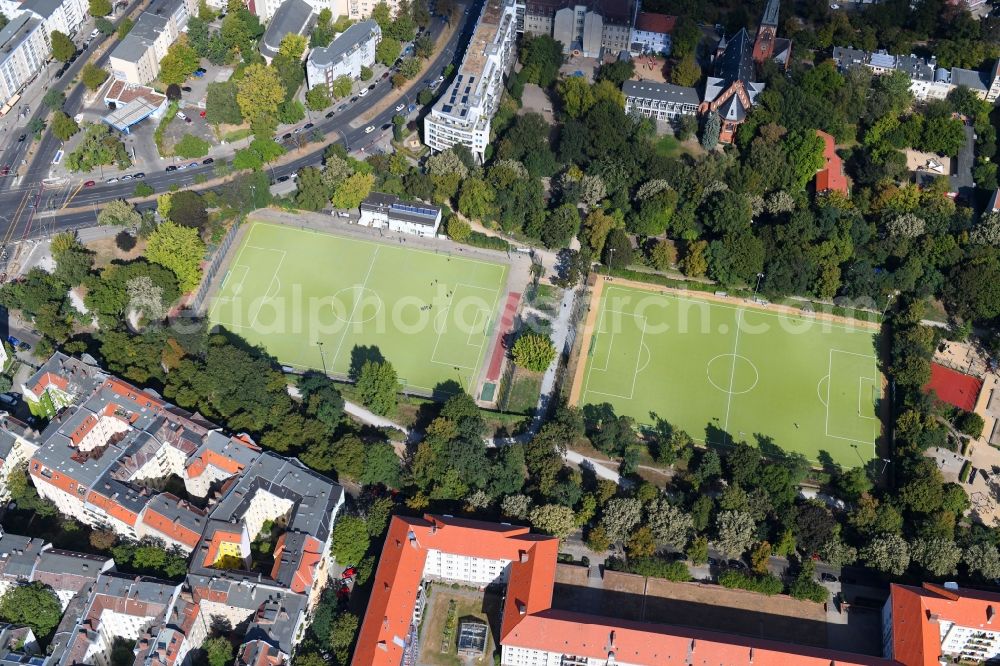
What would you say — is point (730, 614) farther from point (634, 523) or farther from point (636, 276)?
point (636, 276)

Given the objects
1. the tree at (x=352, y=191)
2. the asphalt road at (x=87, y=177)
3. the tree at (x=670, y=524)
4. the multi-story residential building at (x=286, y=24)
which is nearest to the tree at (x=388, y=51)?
the asphalt road at (x=87, y=177)

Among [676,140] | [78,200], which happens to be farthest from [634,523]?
[78,200]

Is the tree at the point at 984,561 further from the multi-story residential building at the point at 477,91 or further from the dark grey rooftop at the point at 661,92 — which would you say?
the multi-story residential building at the point at 477,91

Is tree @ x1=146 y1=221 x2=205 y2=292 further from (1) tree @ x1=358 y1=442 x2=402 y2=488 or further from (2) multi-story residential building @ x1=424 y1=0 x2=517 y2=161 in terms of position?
(2) multi-story residential building @ x1=424 y1=0 x2=517 y2=161

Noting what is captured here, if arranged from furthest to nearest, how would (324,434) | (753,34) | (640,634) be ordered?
(753,34) < (324,434) < (640,634)

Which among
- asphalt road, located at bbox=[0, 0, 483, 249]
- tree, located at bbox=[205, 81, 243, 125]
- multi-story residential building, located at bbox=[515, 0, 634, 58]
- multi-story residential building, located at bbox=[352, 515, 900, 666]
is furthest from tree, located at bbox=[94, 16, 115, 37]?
multi-story residential building, located at bbox=[352, 515, 900, 666]

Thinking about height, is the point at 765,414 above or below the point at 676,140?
below
